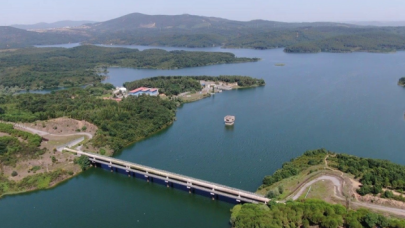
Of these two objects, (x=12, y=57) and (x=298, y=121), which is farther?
(x=12, y=57)

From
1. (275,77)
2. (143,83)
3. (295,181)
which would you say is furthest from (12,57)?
(295,181)

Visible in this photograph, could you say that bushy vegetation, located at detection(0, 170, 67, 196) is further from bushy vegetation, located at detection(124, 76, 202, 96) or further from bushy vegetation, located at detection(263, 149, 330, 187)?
bushy vegetation, located at detection(124, 76, 202, 96)

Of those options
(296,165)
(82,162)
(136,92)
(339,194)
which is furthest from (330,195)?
(136,92)

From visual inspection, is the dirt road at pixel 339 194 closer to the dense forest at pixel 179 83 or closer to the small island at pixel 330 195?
the small island at pixel 330 195

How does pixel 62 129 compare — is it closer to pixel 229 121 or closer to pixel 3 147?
pixel 3 147

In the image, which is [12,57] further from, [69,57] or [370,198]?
[370,198]

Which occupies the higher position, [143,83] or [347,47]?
[347,47]
